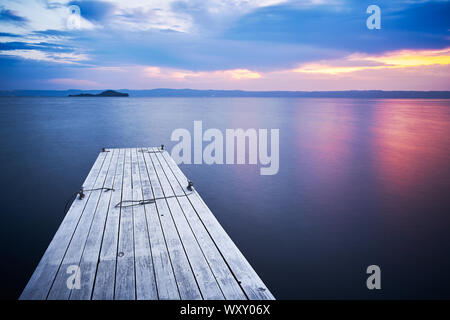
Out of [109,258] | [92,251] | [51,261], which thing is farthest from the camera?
[92,251]

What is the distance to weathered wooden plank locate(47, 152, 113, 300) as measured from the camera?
2.67 metres

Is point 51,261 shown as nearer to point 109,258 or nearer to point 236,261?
point 109,258

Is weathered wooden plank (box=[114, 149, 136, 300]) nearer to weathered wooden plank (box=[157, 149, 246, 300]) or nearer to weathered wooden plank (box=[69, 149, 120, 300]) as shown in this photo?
weathered wooden plank (box=[69, 149, 120, 300])

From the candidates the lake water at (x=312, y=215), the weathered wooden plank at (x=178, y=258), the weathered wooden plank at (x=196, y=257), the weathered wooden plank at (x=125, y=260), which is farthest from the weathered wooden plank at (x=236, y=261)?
the lake water at (x=312, y=215)

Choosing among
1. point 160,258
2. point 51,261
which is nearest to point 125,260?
point 160,258

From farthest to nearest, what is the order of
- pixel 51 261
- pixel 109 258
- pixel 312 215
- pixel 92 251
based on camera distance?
1. pixel 312 215
2. pixel 92 251
3. pixel 109 258
4. pixel 51 261

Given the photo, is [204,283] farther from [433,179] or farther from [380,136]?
[380,136]

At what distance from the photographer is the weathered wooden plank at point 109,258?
107 inches

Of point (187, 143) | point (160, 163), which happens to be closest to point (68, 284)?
point (160, 163)

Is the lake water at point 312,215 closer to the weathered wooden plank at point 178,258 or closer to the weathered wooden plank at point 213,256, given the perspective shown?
the weathered wooden plank at point 213,256

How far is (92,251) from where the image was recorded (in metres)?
3.40

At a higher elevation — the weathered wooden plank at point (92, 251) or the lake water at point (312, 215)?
the weathered wooden plank at point (92, 251)

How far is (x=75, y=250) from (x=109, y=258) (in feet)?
1.90
